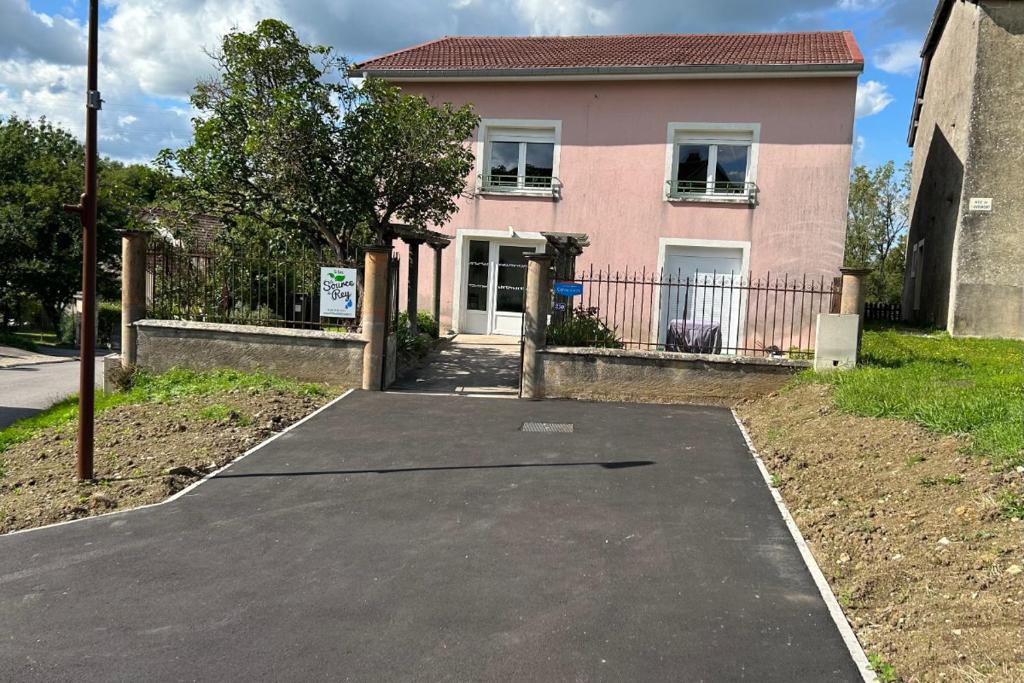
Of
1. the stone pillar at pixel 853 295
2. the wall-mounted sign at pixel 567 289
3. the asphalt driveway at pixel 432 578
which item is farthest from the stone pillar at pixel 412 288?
the stone pillar at pixel 853 295

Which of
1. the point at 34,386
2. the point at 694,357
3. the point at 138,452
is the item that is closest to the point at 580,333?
the point at 694,357

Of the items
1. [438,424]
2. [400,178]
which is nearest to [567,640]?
[438,424]

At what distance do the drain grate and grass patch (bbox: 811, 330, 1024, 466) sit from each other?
3.06 m

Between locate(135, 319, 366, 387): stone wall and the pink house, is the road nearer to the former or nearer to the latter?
locate(135, 319, 366, 387): stone wall

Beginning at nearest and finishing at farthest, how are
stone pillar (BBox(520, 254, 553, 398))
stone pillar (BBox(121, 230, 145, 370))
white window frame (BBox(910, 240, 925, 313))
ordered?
stone pillar (BBox(520, 254, 553, 398)) → stone pillar (BBox(121, 230, 145, 370)) → white window frame (BBox(910, 240, 925, 313))

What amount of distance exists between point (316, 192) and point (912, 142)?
22942 mm

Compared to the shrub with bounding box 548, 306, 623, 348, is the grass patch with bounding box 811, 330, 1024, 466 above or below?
below

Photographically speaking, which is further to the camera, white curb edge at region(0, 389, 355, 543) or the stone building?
the stone building

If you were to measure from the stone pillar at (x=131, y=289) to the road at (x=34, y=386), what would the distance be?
3.61 feet

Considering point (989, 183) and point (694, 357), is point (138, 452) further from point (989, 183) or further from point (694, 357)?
point (989, 183)

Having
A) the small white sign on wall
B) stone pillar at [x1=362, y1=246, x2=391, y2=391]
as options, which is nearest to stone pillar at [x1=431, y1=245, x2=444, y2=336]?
the small white sign on wall

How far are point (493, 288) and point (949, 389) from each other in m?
10.1

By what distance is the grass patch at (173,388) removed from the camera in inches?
407

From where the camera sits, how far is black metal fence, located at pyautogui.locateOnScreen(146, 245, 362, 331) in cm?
1155
